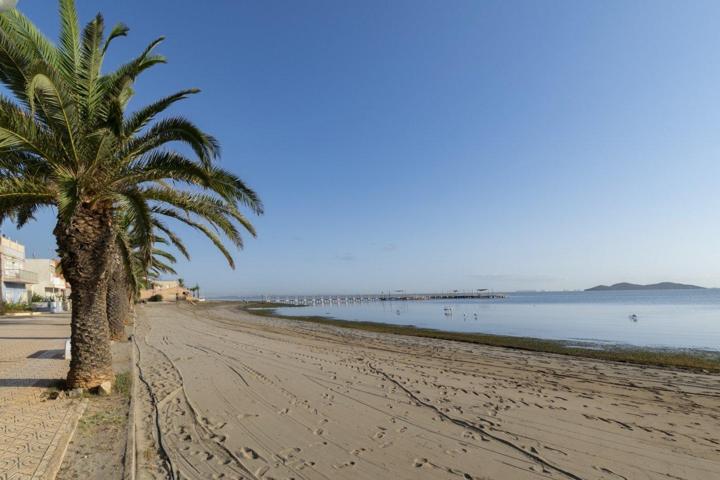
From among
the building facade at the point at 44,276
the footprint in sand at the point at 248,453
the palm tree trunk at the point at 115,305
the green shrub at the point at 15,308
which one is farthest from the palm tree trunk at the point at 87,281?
the building facade at the point at 44,276

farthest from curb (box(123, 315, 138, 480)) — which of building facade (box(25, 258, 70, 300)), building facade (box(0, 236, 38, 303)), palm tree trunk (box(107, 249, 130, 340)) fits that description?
building facade (box(25, 258, 70, 300))

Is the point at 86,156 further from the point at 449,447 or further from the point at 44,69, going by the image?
the point at 449,447

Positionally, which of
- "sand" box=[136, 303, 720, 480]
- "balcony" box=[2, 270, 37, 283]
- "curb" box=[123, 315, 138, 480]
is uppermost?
"balcony" box=[2, 270, 37, 283]

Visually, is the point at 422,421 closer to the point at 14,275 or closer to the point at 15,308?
the point at 15,308

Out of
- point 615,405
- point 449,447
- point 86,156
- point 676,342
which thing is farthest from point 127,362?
point 676,342

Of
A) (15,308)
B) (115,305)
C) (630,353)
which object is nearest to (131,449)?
(115,305)

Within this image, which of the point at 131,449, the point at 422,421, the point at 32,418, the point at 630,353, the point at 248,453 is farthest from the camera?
the point at 630,353

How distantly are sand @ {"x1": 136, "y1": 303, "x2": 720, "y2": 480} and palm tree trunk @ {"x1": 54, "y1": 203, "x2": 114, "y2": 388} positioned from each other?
3.68 ft

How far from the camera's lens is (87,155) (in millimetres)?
7160

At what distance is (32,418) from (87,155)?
442 centimetres

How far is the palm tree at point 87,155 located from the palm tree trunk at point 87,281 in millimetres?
17

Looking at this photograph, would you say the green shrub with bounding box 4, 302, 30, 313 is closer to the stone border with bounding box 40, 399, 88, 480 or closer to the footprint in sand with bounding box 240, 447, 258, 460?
the stone border with bounding box 40, 399, 88, 480

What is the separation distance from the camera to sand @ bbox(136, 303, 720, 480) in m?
4.73

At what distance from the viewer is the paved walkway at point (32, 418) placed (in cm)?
443
